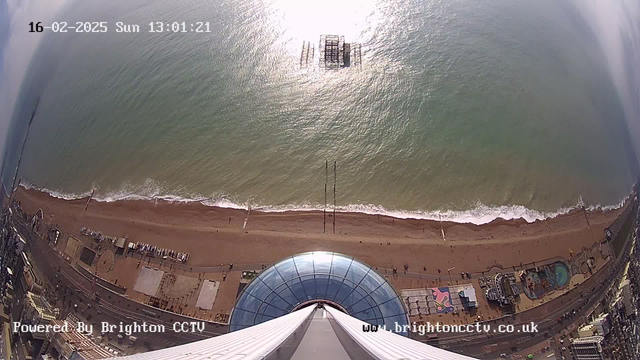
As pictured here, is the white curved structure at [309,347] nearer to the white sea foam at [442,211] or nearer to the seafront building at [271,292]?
the seafront building at [271,292]

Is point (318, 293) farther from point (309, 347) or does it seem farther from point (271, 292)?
point (309, 347)

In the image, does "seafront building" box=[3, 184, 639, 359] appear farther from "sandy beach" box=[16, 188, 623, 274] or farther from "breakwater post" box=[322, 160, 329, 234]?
"breakwater post" box=[322, 160, 329, 234]

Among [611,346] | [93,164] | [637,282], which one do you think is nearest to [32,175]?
[93,164]

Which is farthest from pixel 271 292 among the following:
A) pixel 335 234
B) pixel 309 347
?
pixel 309 347

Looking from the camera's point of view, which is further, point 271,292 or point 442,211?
point 442,211

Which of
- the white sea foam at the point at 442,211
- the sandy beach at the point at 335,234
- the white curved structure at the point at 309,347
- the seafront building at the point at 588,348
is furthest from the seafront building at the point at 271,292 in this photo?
the white curved structure at the point at 309,347

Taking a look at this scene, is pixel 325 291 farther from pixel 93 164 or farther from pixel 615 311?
pixel 93 164
